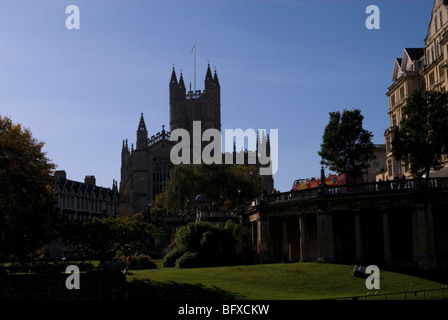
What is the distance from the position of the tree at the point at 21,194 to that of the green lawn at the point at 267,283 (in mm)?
9881

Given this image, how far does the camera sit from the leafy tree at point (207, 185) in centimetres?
10119

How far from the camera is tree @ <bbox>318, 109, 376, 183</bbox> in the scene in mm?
64562

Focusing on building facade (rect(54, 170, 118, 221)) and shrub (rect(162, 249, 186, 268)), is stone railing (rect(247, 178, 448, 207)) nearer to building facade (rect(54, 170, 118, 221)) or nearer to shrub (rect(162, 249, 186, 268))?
shrub (rect(162, 249, 186, 268))

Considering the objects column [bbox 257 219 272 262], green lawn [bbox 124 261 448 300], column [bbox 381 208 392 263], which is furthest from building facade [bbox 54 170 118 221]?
column [bbox 381 208 392 263]

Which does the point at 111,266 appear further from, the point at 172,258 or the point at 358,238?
the point at 358,238

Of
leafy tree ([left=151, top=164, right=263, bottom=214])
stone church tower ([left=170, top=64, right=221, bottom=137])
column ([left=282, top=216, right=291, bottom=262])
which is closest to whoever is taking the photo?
column ([left=282, top=216, right=291, bottom=262])

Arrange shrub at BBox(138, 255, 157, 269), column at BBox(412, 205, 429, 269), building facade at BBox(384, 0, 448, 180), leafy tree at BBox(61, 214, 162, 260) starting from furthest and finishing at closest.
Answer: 1. building facade at BBox(384, 0, 448, 180)
2. shrub at BBox(138, 255, 157, 269)
3. leafy tree at BBox(61, 214, 162, 260)
4. column at BBox(412, 205, 429, 269)

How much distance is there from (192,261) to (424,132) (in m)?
25.5

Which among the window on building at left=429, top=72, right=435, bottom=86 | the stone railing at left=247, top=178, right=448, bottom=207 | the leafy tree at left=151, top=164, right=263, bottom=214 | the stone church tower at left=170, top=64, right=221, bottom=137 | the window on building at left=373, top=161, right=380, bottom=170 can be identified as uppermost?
the stone church tower at left=170, top=64, right=221, bottom=137

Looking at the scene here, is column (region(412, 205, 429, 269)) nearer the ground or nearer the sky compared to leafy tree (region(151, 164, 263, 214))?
nearer the ground

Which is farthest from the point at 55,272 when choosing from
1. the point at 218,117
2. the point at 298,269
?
the point at 218,117

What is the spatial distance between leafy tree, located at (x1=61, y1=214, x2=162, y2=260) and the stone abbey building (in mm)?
86711

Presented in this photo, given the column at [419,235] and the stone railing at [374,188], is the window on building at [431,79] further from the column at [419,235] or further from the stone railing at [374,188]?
the column at [419,235]

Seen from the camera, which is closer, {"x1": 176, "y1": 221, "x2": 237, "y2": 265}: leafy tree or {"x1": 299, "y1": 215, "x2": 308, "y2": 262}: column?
{"x1": 299, "y1": 215, "x2": 308, "y2": 262}: column
